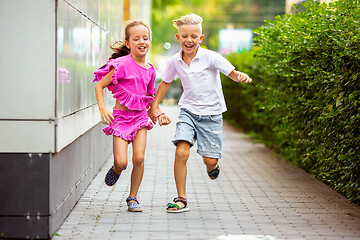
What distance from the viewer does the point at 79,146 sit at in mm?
6812

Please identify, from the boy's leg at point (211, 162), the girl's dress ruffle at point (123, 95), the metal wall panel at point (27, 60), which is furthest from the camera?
the boy's leg at point (211, 162)

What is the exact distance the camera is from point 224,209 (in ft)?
21.7

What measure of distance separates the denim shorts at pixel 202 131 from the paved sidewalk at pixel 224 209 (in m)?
0.59

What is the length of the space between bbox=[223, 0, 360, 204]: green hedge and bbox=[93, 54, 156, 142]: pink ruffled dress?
6.13 ft

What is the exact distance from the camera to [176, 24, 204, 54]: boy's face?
648 centimetres

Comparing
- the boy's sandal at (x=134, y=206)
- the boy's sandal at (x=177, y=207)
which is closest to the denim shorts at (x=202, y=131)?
the boy's sandal at (x=177, y=207)

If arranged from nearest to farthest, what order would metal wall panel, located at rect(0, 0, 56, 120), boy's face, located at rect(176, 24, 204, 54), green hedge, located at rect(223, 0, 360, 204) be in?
metal wall panel, located at rect(0, 0, 56, 120), boy's face, located at rect(176, 24, 204, 54), green hedge, located at rect(223, 0, 360, 204)

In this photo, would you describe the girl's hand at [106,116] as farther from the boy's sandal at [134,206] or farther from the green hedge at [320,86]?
the green hedge at [320,86]

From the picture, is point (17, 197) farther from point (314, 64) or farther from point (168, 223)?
point (314, 64)

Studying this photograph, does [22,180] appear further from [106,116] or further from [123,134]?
[123,134]

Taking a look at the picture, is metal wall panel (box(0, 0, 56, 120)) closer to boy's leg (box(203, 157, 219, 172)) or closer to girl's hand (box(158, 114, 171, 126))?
girl's hand (box(158, 114, 171, 126))

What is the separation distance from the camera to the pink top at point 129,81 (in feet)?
20.8

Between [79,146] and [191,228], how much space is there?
1.68 meters

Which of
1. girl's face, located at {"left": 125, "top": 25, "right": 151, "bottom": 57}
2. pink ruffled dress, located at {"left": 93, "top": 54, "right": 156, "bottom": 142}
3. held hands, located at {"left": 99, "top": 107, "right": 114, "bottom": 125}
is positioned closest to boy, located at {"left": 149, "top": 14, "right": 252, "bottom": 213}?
pink ruffled dress, located at {"left": 93, "top": 54, "right": 156, "bottom": 142}
